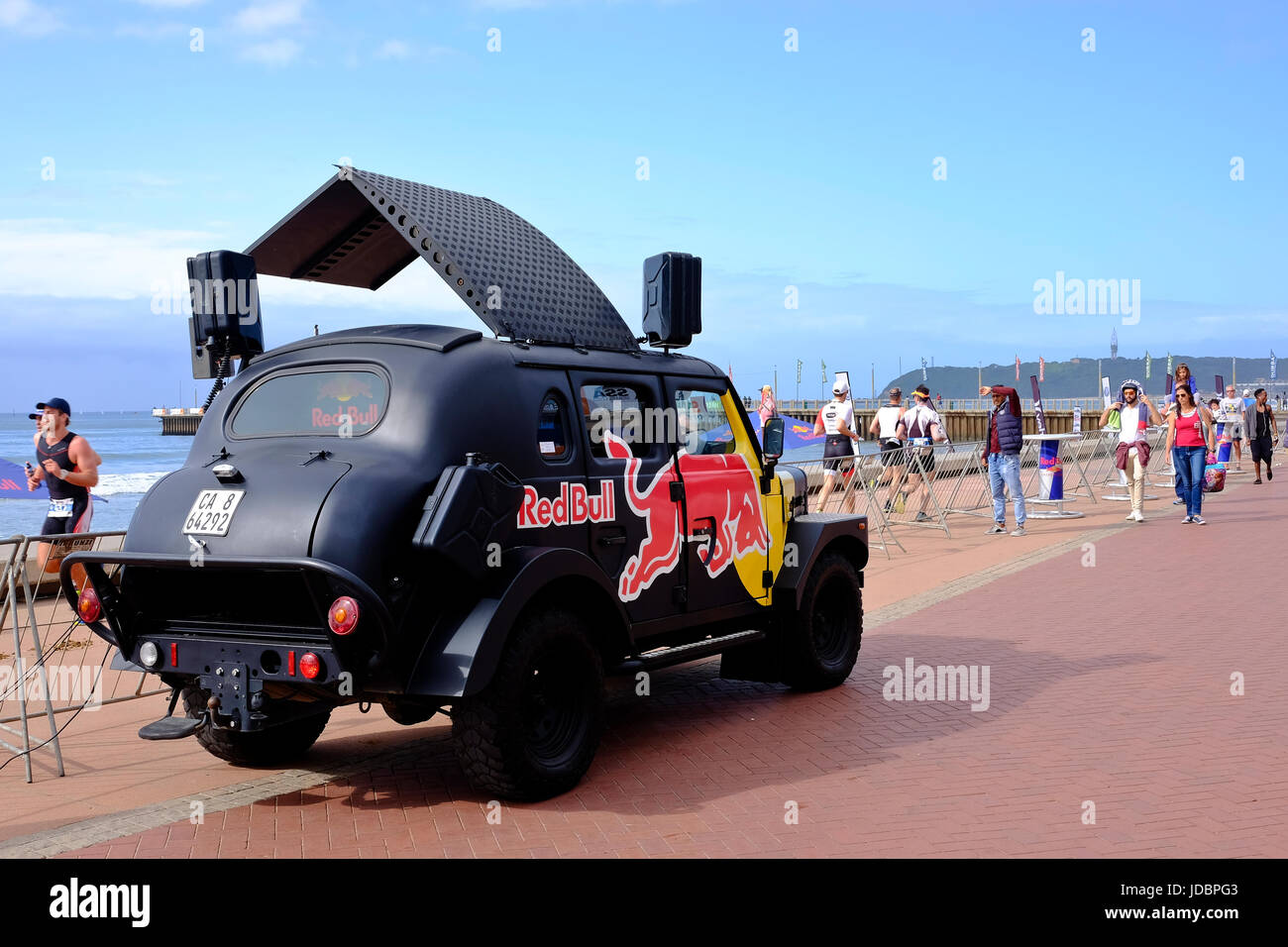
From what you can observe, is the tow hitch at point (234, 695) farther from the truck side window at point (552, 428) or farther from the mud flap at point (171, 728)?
the truck side window at point (552, 428)

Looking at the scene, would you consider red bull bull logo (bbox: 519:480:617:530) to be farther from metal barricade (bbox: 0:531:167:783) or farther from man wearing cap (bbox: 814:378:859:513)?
man wearing cap (bbox: 814:378:859:513)

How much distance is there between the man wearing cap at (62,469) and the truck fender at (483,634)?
17.6 feet

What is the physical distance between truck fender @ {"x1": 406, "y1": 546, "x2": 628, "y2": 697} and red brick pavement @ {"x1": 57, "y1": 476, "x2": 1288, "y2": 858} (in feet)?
2.14

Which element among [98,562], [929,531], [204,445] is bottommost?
[929,531]

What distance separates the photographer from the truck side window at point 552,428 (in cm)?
568

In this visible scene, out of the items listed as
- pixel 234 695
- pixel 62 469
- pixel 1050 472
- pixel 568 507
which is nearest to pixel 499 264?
pixel 568 507

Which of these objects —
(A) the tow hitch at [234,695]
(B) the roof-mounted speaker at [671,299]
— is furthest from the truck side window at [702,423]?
(A) the tow hitch at [234,695]

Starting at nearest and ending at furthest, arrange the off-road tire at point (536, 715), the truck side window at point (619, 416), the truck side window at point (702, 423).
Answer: the off-road tire at point (536, 715) < the truck side window at point (619, 416) < the truck side window at point (702, 423)

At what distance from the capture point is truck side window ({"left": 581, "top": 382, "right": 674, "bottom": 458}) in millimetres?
6035

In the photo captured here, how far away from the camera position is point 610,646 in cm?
582

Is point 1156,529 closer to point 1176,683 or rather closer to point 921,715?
point 1176,683
